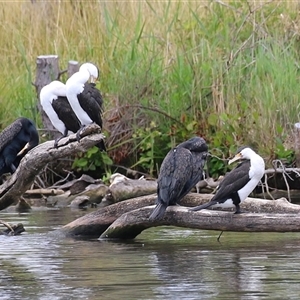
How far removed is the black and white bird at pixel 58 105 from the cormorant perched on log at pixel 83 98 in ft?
0.53

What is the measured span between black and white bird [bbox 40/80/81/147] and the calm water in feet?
3.22

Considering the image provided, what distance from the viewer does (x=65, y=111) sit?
9.61 meters

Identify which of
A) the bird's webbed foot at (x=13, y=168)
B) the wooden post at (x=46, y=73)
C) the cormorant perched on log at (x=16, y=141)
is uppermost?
the wooden post at (x=46, y=73)

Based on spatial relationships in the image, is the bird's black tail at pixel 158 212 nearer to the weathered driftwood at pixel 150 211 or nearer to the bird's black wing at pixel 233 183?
the weathered driftwood at pixel 150 211

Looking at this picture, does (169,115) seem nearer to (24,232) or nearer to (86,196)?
(86,196)

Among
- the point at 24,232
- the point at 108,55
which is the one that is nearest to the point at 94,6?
the point at 108,55

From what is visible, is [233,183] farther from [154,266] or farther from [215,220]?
[154,266]

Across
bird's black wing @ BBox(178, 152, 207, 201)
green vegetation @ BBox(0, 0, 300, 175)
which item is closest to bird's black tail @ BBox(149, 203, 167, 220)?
bird's black wing @ BBox(178, 152, 207, 201)

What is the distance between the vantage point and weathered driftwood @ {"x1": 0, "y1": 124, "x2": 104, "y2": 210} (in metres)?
8.27

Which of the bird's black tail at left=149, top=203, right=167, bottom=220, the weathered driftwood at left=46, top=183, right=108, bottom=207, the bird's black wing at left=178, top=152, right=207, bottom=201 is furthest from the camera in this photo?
the weathered driftwood at left=46, top=183, right=108, bottom=207

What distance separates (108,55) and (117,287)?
21.9ft

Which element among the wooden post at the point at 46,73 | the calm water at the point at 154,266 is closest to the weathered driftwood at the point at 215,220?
the calm water at the point at 154,266

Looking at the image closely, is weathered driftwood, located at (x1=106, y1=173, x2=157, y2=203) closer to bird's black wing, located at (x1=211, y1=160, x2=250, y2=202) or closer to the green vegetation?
the green vegetation

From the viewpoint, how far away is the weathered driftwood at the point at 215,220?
778cm
